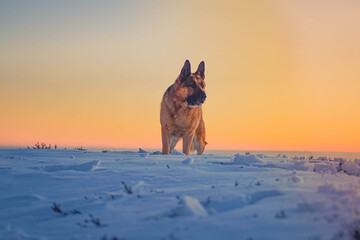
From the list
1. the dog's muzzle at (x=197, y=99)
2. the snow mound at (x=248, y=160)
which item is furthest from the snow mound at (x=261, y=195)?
the dog's muzzle at (x=197, y=99)

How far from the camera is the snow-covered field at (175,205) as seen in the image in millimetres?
2639

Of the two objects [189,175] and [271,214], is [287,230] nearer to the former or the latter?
[271,214]

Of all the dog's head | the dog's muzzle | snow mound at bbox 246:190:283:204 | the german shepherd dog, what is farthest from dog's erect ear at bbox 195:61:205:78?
snow mound at bbox 246:190:283:204

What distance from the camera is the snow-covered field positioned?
264cm

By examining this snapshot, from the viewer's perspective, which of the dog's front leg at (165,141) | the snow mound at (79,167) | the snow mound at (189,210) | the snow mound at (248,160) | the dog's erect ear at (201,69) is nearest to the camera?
the snow mound at (189,210)

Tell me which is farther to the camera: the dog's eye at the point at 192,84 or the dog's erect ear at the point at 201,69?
the dog's erect ear at the point at 201,69

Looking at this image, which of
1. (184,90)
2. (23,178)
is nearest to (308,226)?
(23,178)

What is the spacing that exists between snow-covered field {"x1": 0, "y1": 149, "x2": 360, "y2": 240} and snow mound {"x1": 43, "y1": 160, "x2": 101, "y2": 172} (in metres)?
0.05

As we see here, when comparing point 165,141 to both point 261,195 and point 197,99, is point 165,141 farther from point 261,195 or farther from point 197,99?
point 261,195

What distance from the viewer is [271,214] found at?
2.81 m

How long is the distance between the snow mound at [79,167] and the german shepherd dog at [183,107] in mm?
4916

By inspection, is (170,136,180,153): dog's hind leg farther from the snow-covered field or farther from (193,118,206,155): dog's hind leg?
the snow-covered field

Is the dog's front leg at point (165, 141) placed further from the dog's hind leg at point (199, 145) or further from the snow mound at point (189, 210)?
the snow mound at point (189, 210)

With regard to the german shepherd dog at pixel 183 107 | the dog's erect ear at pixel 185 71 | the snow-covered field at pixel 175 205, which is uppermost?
the dog's erect ear at pixel 185 71
